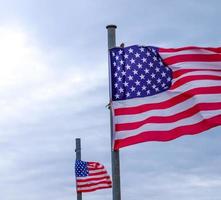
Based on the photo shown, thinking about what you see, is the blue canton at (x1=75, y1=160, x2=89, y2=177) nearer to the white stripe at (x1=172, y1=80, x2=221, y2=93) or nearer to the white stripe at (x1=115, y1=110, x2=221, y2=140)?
the white stripe at (x1=172, y1=80, x2=221, y2=93)

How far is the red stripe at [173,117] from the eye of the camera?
1352 cm

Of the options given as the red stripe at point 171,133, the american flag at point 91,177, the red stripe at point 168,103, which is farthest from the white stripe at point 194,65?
the american flag at point 91,177

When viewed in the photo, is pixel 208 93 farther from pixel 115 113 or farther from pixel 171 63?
pixel 115 113

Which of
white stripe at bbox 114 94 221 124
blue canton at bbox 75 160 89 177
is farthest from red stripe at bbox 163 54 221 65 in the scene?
blue canton at bbox 75 160 89 177

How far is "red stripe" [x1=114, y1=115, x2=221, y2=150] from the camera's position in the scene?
13.4m

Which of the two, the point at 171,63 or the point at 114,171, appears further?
the point at 171,63

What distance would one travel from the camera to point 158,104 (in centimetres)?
1398

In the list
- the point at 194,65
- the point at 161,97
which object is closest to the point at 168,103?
Answer: the point at 161,97

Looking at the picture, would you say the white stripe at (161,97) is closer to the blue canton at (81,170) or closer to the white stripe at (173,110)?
the white stripe at (173,110)

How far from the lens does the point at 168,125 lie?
13672 millimetres

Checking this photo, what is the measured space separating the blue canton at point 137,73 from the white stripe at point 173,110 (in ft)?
1.48

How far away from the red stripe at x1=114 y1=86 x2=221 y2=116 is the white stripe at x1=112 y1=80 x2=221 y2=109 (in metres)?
0.07

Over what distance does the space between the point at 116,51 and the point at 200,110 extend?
7.45 ft

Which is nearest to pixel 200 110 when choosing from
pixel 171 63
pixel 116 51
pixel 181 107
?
pixel 181 107
